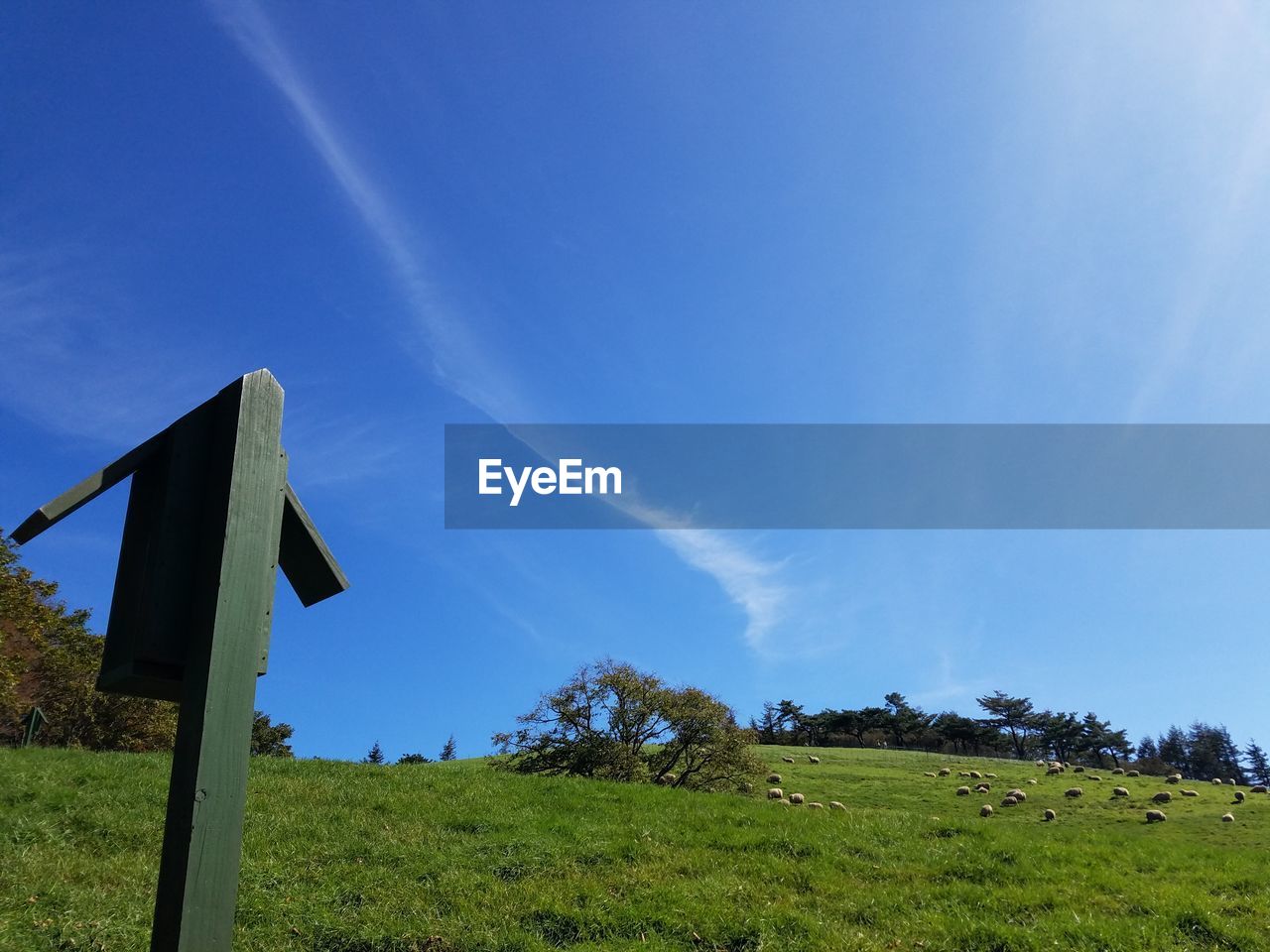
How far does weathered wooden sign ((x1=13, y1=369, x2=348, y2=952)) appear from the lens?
3.67 meters

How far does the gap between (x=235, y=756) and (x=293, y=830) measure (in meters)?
13.9

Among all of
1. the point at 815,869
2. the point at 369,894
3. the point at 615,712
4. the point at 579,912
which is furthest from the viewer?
the point at 615,712

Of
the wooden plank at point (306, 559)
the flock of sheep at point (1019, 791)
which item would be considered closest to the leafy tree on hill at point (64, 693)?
the flock of sheep at point (1019, 791)

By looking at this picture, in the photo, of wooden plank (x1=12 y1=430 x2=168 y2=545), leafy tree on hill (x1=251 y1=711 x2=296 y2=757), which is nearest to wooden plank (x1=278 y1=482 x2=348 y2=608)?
wooden plank (x1=12 y1=430 x2=168 y2=545)

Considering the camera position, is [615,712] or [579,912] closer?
[579,912]

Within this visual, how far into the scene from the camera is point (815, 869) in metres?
14.0

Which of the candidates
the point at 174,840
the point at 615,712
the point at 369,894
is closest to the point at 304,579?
the point at 174,840

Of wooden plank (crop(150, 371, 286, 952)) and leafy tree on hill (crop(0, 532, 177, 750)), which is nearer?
wooden plank (crop(150, 371, 286, 952))

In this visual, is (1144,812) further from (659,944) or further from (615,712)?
(659,944)

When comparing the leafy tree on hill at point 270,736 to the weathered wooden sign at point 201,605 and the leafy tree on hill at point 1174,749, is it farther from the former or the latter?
the leafy tree on hill at point 1174,749

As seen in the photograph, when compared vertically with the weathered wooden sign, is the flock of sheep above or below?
below

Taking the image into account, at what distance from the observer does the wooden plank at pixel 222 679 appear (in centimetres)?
363

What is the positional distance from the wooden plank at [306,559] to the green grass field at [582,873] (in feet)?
23.5

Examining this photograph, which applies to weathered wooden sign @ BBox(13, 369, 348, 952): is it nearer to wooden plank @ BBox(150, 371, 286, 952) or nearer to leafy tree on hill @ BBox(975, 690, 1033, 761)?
wooden plank @ BBox(150, 371, 286, 952)
